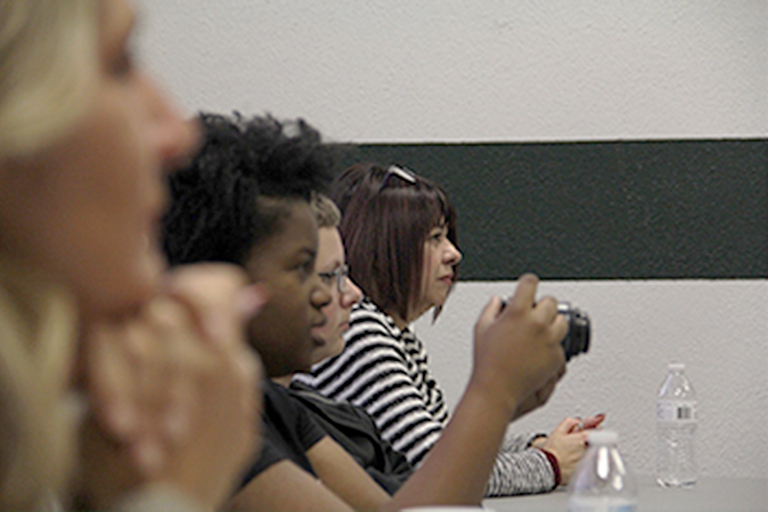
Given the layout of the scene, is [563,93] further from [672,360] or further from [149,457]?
[149,457]

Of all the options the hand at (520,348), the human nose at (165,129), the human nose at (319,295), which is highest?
the human nose at (165,129)

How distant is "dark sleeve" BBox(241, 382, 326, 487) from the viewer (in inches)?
42.4

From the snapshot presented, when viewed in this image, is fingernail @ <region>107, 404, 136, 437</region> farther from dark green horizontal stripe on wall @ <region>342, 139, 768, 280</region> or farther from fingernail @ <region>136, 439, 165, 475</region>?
dark green horizontal stripe on wall @ <region>342, 139, 768, 280</region>

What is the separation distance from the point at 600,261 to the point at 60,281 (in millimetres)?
2414

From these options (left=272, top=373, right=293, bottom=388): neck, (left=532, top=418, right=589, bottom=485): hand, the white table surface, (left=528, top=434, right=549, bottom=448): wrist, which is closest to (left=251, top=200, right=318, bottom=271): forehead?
(left=272, top=373, right=293, bottom=388): neck

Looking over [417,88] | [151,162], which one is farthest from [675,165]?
[151,162]

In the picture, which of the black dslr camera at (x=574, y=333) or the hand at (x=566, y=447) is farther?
the hand at (x=566, y=447)

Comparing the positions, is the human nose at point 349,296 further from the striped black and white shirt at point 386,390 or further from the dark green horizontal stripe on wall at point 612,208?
the dark green horizontal stripe on wall at point 612,208

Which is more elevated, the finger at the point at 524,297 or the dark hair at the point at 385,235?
the finger at the point at 524,297

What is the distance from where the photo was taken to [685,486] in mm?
2012

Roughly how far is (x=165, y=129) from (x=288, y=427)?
77 cm

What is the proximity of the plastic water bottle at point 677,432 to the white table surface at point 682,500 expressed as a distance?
0.22 meters

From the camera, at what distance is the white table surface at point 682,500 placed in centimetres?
164

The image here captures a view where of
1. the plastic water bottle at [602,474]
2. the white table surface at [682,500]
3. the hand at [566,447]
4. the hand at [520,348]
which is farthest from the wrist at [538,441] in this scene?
the hand at [520,348]
